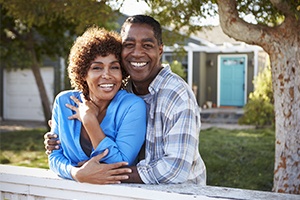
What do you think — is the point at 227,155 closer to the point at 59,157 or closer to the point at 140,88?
the point at 140,88

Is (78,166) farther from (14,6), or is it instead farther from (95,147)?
(14,6)

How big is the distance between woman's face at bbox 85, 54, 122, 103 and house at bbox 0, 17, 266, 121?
43.2 ft

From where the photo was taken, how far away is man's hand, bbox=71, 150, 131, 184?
2371 mm

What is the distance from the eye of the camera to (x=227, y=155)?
26.5 feet

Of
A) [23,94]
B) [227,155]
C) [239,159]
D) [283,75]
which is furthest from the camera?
[23,94]

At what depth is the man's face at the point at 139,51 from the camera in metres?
2.63

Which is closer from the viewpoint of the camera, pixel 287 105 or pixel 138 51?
pixel 138 51

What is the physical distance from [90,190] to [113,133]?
0.33 meters

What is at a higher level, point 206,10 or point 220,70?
point 206,10

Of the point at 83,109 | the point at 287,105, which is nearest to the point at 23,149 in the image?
the point at 287,105

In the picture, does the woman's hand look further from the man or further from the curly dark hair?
the man

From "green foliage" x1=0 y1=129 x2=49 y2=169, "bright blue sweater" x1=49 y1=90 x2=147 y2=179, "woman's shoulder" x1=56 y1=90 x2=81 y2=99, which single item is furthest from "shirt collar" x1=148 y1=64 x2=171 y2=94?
"green foliage" x1=0 y1=129 x2=49 y2=169

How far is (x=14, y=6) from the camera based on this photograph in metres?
6.29

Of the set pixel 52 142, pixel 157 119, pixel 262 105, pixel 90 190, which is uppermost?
pixel 157 119
